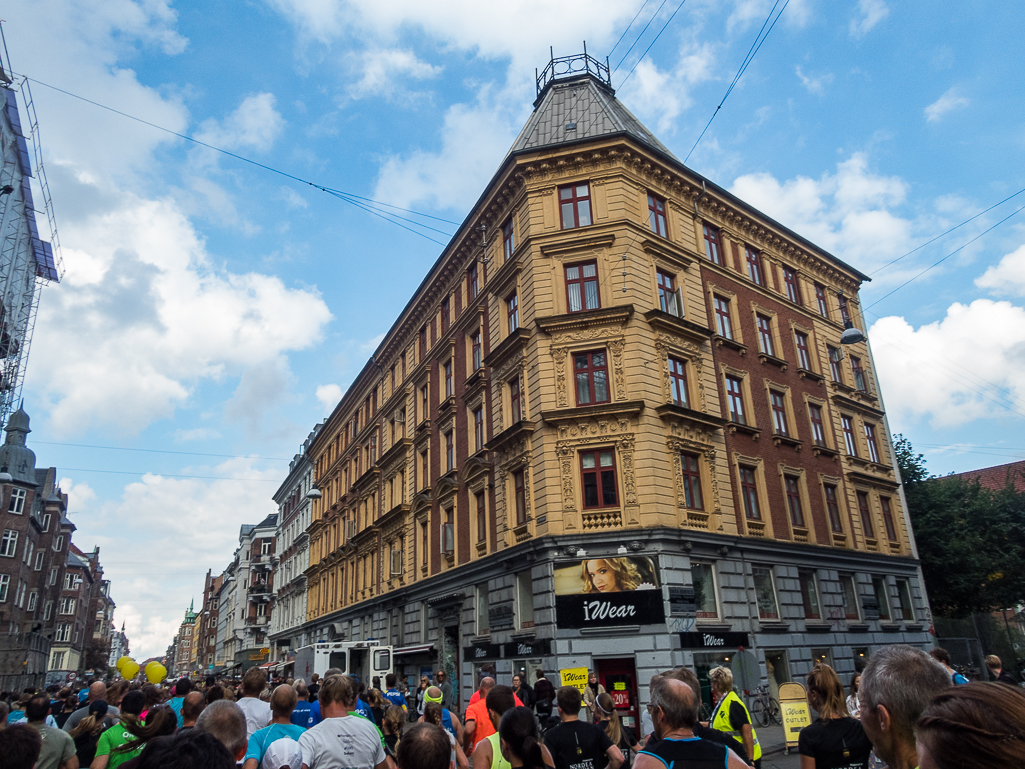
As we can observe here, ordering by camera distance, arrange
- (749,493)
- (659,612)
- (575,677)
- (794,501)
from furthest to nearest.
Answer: (794,501)
(749,493)
(659,612)
(575,677)

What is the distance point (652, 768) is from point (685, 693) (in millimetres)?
571

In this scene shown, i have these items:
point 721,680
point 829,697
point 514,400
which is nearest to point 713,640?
point 514,400

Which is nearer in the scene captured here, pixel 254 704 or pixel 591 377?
pixel 254 704

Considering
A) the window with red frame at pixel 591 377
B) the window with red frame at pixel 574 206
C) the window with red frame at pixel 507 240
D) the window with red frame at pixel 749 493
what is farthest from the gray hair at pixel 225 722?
the window with red frame at pixel 507 240

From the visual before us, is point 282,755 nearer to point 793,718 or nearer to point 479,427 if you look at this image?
point 793,718

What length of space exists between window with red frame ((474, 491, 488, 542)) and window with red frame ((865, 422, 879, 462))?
61.8ft

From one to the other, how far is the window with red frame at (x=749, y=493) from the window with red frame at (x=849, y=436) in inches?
328

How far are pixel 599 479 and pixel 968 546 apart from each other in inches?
951

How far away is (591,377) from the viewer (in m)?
23.4

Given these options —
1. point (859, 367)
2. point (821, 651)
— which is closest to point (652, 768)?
point (821, 651)

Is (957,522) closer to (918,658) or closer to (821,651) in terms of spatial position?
(821,651)

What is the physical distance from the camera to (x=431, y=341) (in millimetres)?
35562

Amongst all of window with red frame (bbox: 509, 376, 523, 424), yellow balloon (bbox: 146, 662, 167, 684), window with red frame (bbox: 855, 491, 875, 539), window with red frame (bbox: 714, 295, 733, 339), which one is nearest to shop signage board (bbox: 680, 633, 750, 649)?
window with red frame (bbox: 509, 376, 523, 424)

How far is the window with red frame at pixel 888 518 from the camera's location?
105ft
